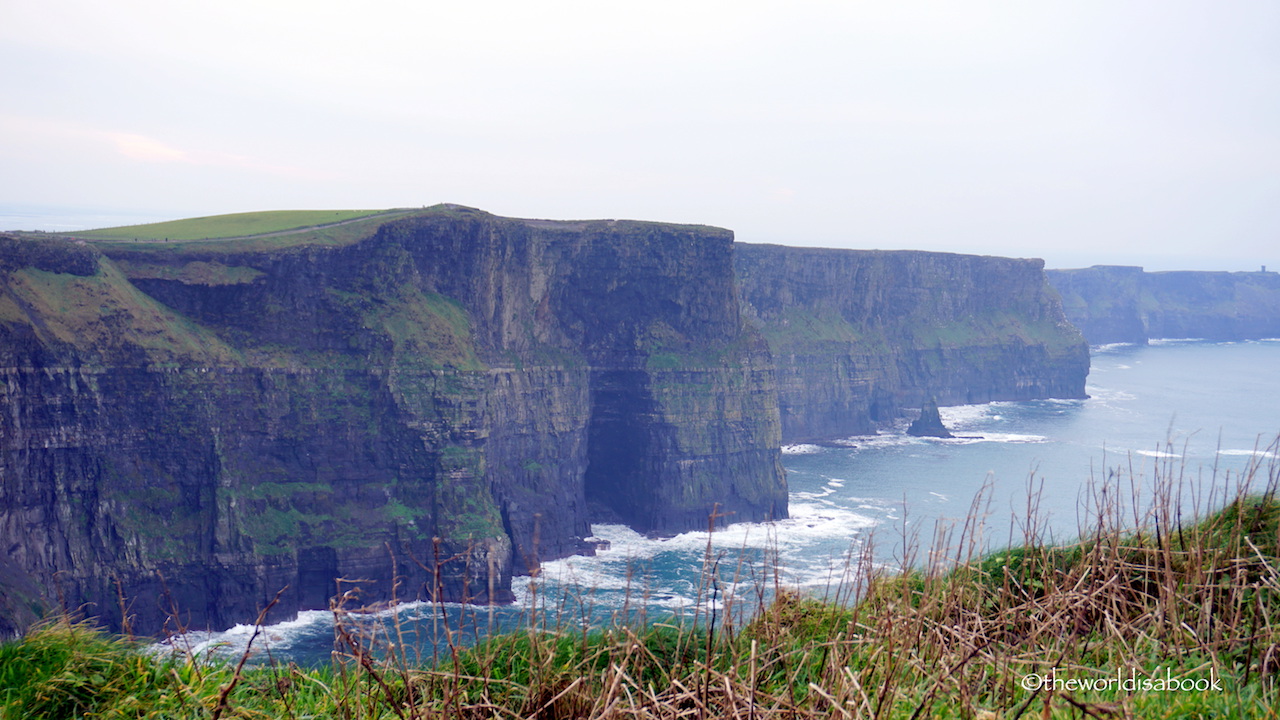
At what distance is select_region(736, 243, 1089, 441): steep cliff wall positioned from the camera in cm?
12838

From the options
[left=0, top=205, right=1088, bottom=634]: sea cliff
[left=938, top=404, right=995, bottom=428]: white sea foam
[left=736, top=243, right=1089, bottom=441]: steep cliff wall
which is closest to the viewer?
[left=0, top=205, right=1088, bottom=634]: sea cliff

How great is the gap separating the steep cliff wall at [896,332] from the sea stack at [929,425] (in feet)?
26.4

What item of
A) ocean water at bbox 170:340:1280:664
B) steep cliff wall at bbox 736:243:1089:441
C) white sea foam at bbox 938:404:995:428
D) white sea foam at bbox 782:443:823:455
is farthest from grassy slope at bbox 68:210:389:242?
white sea foam at bbox 938:404:995:428

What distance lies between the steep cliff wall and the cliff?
123 ft

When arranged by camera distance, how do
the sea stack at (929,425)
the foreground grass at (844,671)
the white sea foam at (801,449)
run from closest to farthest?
the foreground grass at (844,671)
the white sea foam at (801,449)
the sea stack at (929,425)

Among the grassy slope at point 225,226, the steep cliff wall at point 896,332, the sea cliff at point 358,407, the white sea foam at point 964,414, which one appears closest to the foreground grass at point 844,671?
the sea cliff at point 358,407

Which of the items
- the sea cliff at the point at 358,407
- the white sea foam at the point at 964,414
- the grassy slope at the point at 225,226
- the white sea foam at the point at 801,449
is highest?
the grassy slope at the point at 225,226

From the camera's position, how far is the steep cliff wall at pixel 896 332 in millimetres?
128375

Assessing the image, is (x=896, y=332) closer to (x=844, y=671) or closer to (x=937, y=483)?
(x=937, y=483)

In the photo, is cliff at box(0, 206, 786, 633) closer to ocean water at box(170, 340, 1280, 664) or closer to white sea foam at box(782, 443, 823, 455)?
ocean water at box(170, 340, 1280, 664)

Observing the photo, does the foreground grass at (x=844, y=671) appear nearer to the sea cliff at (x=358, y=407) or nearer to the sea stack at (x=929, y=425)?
the sea cliff at (x=358, y=407)

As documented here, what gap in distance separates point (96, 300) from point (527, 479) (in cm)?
3353

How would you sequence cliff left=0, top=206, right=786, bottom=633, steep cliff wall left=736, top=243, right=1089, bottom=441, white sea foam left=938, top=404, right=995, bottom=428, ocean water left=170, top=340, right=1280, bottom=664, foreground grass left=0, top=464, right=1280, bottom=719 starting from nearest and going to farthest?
foreground grass left=0, top=464, right=1280, bottom=719
ocean water left=170, top=340, right=1280, bottom=664
cliff left=0, top=206, right=786, bottom=633
steep cliff wall left=736, top=243, right=1089, bottom=441
white sea foam left=938, top=404, right=995, bottom=428

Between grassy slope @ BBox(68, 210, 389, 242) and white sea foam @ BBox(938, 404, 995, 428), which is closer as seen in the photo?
grassy slope @ BBox(68, 210, 389, 242)
